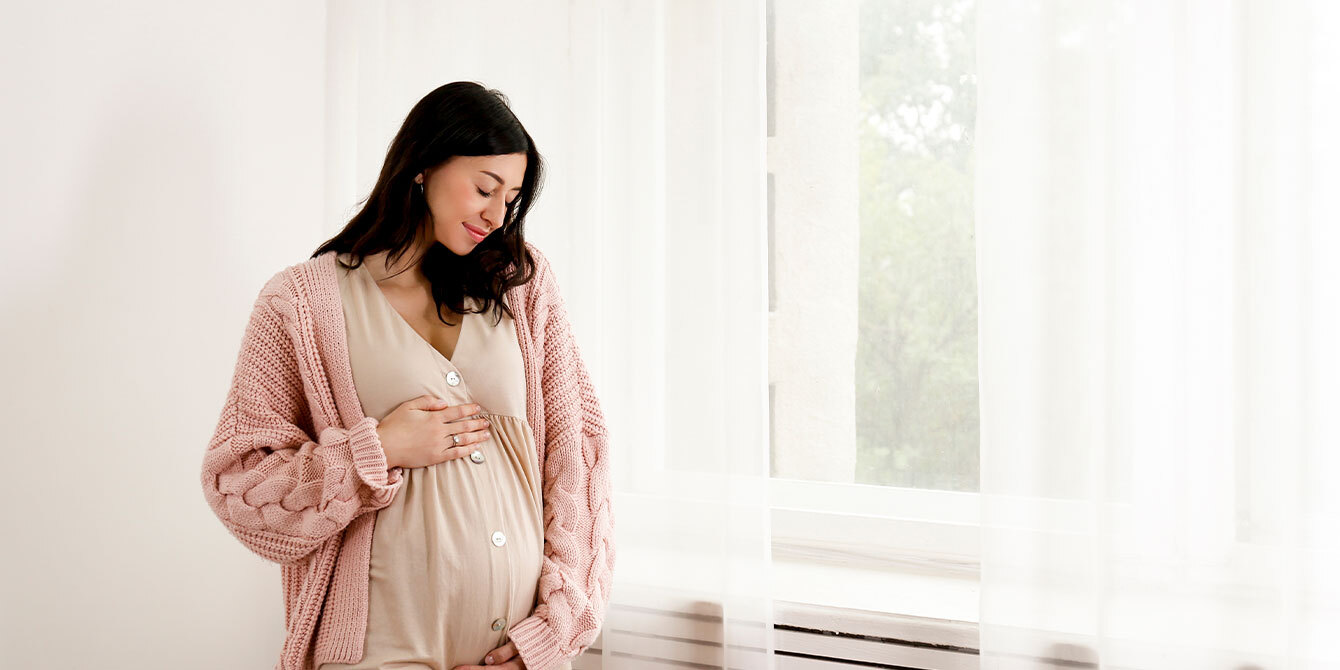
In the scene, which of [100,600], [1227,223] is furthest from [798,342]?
[100,600]

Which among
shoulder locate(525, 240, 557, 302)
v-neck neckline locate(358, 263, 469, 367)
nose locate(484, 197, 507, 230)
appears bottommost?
v-neck neckline locate(358, 263, 469, 367)

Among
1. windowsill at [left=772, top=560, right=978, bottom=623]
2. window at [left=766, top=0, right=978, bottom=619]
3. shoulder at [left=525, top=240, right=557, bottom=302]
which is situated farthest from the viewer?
window at [left=766, top=0, right=978, bottom=619]

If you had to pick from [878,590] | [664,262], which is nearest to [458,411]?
[664,262]

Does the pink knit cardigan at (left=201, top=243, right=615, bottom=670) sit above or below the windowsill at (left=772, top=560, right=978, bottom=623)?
above

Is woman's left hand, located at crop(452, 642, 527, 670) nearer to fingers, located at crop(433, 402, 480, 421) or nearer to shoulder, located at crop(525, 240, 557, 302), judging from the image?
fingers, located at crop(433, 402, 480, 421)

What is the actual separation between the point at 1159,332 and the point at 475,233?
1.03 m

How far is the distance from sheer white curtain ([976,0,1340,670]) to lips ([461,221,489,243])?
2.55 ft

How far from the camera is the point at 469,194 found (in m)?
1.32

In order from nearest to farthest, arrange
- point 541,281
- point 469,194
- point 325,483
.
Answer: point 325,483
point 469,194
point 541,281

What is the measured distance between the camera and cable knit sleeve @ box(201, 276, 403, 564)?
4.00 feet

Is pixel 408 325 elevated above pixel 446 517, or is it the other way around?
pixel 408 325

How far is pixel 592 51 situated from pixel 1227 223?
111 cm

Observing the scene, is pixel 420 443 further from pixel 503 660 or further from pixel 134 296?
pixel 134 296

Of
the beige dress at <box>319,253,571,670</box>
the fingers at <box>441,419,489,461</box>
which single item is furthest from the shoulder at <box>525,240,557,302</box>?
the fingers at <box>441,419,489,461</box>
